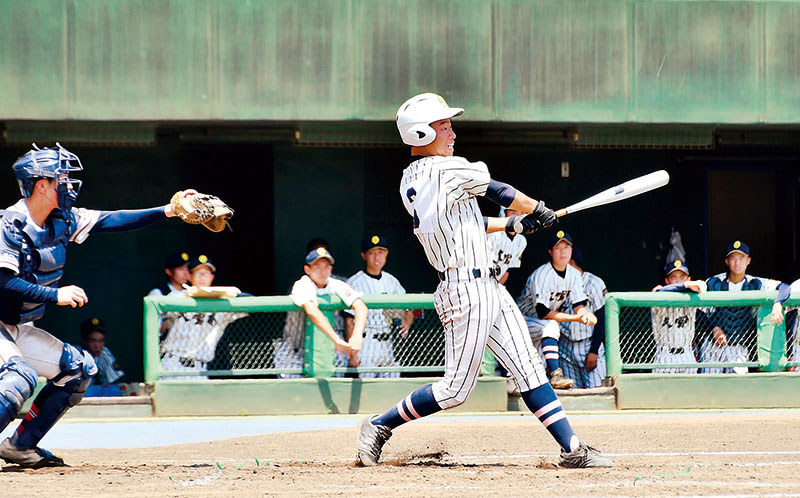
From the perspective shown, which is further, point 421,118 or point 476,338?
point 421,118

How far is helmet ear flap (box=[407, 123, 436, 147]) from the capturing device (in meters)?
5.37

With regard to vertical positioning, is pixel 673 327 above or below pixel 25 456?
above

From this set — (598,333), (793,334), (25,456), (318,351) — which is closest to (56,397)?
(25,456)

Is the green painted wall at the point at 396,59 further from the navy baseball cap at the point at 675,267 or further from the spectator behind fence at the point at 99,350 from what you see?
the spectator behind fence at the point at 99,350

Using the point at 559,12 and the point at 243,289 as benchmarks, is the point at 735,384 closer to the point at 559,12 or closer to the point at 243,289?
the point at 559,12

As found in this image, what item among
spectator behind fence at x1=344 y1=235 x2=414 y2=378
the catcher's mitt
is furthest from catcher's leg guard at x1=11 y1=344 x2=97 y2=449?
spectator behind fence at x1=344 y1=235 x2=414 y2=378

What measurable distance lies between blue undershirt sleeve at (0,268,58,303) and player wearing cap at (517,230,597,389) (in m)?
4.18

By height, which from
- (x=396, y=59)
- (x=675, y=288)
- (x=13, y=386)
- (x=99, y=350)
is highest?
(x=396, y=59)

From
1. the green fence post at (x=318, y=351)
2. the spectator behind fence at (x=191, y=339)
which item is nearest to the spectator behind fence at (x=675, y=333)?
the green fence post at (x=318, y=351)

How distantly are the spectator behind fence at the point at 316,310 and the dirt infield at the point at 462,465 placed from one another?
84 centimetres

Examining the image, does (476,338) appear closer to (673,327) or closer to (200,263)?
(673,327)

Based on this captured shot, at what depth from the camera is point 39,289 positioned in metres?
5.11

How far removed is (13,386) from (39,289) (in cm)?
46

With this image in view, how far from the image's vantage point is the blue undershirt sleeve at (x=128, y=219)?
5.45 metres
